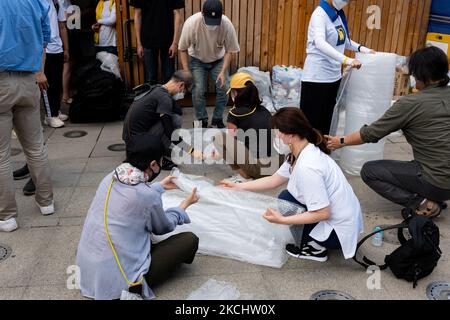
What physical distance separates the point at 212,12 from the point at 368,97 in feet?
6.84

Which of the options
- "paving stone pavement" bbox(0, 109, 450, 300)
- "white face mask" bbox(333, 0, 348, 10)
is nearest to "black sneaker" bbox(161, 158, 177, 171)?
"paving stone pavement" bbox(0, 109, 450, 300)

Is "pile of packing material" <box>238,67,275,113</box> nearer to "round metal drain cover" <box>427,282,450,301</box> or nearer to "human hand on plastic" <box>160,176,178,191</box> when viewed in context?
"human hand on plastic" <box>160,176,178,191</box>

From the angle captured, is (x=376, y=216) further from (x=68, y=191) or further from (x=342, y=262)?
(x=68, y=191)

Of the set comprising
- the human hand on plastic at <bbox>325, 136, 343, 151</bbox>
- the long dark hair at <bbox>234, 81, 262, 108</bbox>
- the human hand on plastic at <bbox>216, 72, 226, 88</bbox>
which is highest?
the long dark hair at <bbox>234, 81, 262, 108</bbox>

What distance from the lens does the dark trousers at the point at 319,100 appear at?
4793mm

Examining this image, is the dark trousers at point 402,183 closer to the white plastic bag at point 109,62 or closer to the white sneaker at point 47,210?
the white sneaker at point 47,210

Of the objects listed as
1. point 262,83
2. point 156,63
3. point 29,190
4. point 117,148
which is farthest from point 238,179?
point 156,63

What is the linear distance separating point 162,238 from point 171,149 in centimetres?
166

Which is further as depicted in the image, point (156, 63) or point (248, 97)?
point (156, 63)

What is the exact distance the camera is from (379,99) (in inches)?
181

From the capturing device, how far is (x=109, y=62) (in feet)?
21.7

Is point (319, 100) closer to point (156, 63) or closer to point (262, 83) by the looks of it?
point (262, 83)

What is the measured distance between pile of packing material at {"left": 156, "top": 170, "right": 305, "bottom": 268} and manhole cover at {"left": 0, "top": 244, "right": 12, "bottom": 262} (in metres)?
1.13

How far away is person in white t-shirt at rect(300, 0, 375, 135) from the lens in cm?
445
